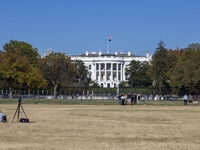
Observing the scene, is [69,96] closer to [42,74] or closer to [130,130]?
[42,74]

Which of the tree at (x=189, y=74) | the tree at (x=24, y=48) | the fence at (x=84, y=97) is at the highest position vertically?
the tree at (x=24, y=48)

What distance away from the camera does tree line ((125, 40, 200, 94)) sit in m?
81.1

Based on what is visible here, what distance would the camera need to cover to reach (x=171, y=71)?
337ft

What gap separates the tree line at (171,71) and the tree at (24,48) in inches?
1097

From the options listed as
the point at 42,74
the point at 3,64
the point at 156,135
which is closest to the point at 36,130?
the point at 156,135

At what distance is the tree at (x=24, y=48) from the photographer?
332 feet

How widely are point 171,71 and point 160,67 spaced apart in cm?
482

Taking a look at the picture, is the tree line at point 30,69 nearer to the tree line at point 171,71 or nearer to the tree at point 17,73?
the tree at point 17,73

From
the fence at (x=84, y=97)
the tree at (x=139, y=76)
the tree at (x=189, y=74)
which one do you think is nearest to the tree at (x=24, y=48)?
the fence at (x=84, y=97)

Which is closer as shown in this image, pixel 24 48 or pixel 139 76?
pixel 24 48

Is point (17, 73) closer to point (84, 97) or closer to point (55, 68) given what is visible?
point (55, 68)

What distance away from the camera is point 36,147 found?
16.2 m

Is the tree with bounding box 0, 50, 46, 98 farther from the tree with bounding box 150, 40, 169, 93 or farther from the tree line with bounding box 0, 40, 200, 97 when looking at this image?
the tree with bounding box 150, 40, 169, 93

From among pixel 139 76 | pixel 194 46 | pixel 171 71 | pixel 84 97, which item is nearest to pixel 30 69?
pixel 84 97
